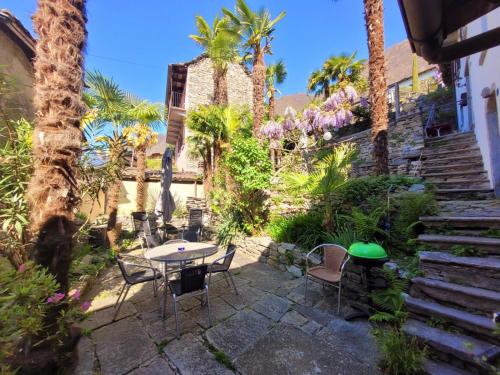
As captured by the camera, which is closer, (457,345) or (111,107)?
(457,345)

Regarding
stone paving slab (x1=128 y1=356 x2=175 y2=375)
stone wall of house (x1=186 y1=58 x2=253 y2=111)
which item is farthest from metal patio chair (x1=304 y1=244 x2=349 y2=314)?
stone wall of house (x1=186 y1=58 x2=253 y2=111)

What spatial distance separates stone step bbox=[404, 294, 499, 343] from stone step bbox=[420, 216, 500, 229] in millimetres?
1349

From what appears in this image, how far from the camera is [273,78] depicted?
13.8m

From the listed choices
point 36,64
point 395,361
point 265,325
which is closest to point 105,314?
point 265,325

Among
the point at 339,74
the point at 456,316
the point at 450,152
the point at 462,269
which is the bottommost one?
the point at 456,316

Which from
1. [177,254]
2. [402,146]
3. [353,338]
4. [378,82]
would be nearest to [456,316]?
[353,338]

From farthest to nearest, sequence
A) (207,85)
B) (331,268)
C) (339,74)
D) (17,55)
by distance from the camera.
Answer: (207,85) < (339,74) < (17,55) < (331,268)

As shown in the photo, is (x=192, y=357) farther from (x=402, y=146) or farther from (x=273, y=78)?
(x=273, y=78)

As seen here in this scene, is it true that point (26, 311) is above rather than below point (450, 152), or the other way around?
below

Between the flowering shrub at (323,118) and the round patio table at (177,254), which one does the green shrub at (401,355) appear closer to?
the round patio table at (177,254)

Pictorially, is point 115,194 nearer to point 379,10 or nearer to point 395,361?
point 395,361

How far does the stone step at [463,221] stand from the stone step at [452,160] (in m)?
3.66

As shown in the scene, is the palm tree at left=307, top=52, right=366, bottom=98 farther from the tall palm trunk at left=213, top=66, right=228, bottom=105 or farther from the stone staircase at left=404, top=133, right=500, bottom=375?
the stone staircase at left=404, top=133, right=500, bottom=375

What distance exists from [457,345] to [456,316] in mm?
321
